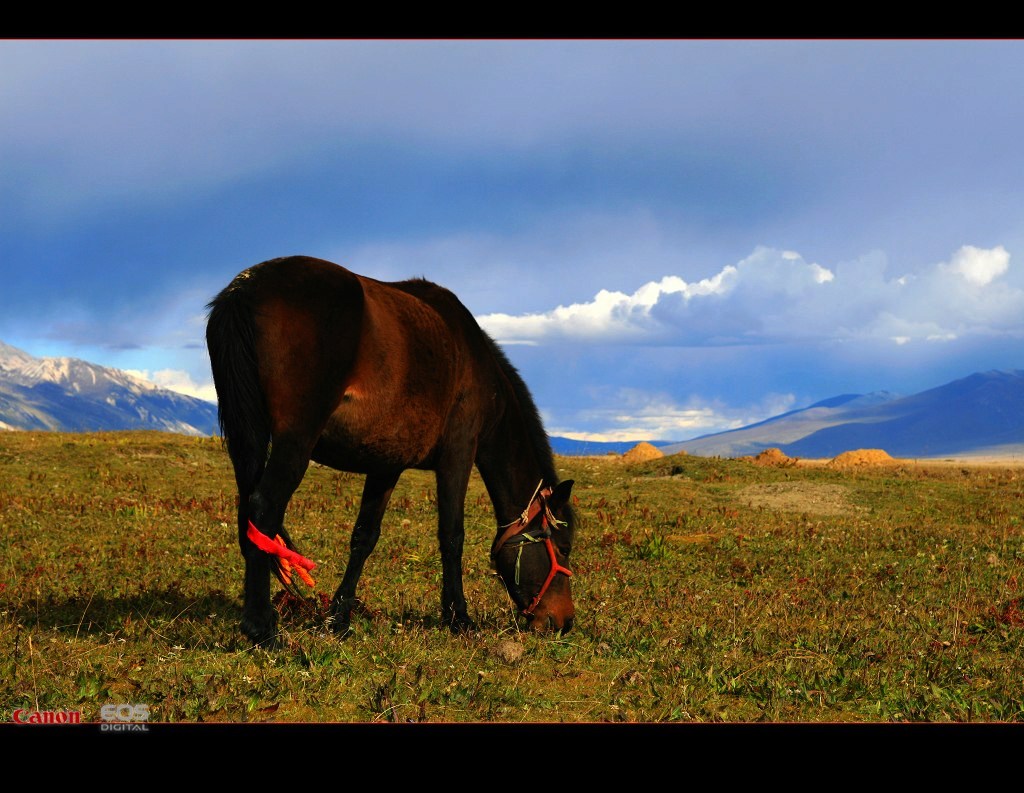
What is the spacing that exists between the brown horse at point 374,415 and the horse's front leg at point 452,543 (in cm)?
2

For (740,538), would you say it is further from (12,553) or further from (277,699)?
(12,553)

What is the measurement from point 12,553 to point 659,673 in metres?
10.9

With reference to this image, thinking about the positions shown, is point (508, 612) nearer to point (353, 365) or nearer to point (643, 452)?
point (353, 365)

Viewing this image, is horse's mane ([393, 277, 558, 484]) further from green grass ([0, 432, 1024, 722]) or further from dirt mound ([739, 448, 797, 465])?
dirt mound ([739, 448, 797, 465])

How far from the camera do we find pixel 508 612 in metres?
10.2

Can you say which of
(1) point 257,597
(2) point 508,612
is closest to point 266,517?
(1) point 257,597

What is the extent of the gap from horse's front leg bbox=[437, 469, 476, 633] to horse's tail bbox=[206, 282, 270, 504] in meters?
2.23

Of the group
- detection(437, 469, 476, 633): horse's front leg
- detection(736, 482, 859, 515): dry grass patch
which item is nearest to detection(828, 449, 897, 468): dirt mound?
detection(736, 482, 859, 515): dry grass patch

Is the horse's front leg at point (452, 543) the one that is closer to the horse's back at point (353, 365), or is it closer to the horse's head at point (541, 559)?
the horse's back at point (353, 365)

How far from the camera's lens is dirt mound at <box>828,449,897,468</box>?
35.7 metres

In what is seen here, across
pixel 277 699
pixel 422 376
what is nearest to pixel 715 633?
pixel 422 376
